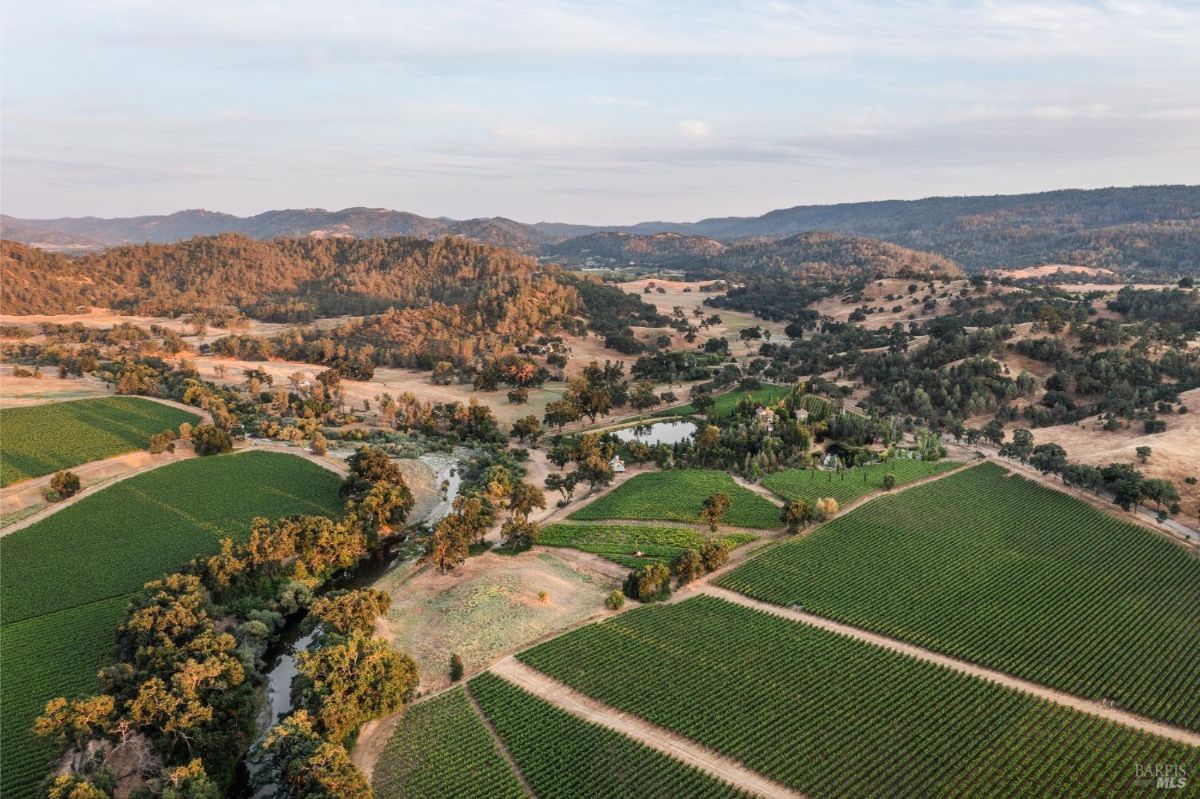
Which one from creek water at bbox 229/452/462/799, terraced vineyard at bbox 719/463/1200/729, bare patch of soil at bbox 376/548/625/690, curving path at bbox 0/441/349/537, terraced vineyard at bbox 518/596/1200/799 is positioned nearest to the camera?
terraced vineyard at bbox 518/596/1200/799

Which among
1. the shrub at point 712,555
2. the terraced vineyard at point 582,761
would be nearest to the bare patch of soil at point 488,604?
the terraced vineyard at point 582,761

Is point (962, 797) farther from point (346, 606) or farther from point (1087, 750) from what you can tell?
point (346, 606)

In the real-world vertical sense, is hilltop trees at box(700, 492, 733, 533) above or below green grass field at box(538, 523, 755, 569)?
above

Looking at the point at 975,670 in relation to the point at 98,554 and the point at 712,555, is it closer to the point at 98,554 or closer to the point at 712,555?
the point at 712,555

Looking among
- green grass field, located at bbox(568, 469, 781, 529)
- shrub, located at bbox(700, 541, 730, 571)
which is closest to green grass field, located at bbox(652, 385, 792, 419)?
green grass field, located at bbox(568, 469, 781, 529)

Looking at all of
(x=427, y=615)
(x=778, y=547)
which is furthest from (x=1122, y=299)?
(x=427, y=615)

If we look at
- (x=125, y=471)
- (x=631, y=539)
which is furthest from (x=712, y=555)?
(x=125, y=471)

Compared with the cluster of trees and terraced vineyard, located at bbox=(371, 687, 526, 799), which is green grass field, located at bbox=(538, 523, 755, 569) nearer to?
the cluster of trees
